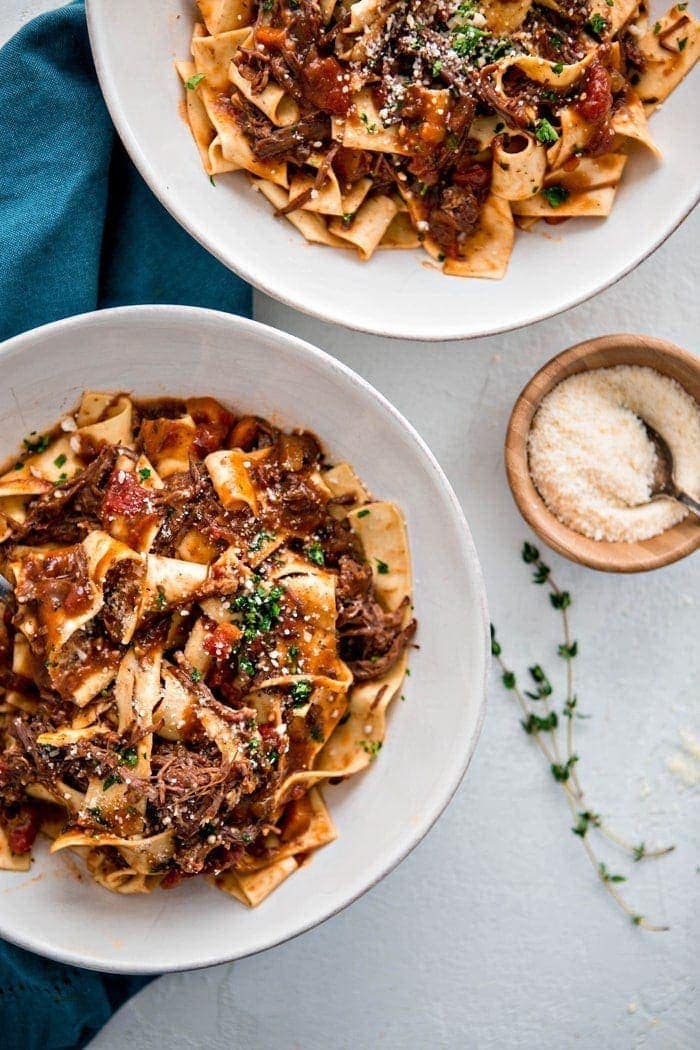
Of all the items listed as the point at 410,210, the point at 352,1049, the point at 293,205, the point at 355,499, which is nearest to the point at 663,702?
the point at 355,499

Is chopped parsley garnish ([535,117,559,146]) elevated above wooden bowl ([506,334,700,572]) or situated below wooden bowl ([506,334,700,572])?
above

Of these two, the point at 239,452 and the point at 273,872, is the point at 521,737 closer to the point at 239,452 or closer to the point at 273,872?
the point at 273,872

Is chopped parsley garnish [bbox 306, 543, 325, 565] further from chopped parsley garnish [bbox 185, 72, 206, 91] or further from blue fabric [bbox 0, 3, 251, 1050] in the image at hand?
chopped parsley garnish [bbox 185, 72, 206, 91]

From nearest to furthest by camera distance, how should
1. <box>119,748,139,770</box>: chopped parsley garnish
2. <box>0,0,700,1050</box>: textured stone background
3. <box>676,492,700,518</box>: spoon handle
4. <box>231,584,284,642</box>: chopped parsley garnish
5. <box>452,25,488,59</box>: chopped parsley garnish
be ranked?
<box>119,748,139,770</box>: chopped parsley garnish < <box>231,584,284,642</box>: chopped parsley garnish < <box>452,25,488,59</box>: chopped parsley garnish < <box>676,492,700,518</box>: spoon handle < <box>0,0,700,1050</box>: textured stone background

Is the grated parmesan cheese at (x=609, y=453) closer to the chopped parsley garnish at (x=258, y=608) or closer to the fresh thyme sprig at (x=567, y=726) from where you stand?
the fresh thyme sprig at (x=567, y=726)

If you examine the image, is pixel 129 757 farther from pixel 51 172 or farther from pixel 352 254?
pixel 51 172

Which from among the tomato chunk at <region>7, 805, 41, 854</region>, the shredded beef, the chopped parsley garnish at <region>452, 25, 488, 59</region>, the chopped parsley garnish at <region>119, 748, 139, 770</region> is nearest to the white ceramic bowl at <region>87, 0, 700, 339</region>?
the chopped parsley garnish at <region>452, 25, 488, 59</region>

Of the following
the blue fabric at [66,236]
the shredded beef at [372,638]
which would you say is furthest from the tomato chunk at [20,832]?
the shredded beef at [372,638]
